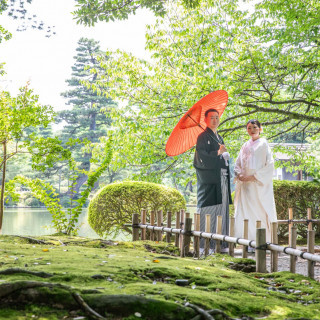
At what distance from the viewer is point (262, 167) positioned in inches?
302

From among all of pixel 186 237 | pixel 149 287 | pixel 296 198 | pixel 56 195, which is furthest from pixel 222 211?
pixel 149 287

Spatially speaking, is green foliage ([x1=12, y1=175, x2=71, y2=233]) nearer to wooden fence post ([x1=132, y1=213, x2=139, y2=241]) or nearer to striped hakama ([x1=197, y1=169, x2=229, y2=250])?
wooden fence post ([x1=132, y1=213, x2=139, y2=241])

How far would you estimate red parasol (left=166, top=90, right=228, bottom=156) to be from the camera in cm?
755

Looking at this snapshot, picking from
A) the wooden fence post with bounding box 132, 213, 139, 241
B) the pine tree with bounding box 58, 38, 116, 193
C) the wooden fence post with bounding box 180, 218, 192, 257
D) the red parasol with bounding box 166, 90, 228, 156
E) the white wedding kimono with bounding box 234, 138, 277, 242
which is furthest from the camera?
the pine tree with bounding box 58, 38, 116, 193

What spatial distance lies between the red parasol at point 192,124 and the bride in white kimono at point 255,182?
667mm

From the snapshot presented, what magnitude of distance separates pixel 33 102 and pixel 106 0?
2195 millimetres

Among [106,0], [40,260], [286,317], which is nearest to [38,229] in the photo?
[106,0]

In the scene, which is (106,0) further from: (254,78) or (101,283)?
(101,283)

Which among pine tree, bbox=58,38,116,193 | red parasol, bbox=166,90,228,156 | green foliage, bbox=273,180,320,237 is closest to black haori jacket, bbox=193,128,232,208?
red parasol, bbox=166,90,228,156

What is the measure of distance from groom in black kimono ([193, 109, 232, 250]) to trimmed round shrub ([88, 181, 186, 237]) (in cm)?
245

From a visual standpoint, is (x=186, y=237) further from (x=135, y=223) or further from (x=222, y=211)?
(x=135, y=223)

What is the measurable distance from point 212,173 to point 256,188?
77cm

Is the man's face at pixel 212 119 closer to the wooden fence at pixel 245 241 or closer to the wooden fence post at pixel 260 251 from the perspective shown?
the wooden fence at pixel 245 241

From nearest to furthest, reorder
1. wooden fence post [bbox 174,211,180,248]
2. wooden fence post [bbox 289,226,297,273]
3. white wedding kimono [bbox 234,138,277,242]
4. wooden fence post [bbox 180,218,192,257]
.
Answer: wooden fence post [bbox 289,226,297,273]
wooden fence post [bbox 180,218,192,257]
wooden fence post [bbox 174,211,180,248]
white wedding kimono [bbox 234,138,277,242]
